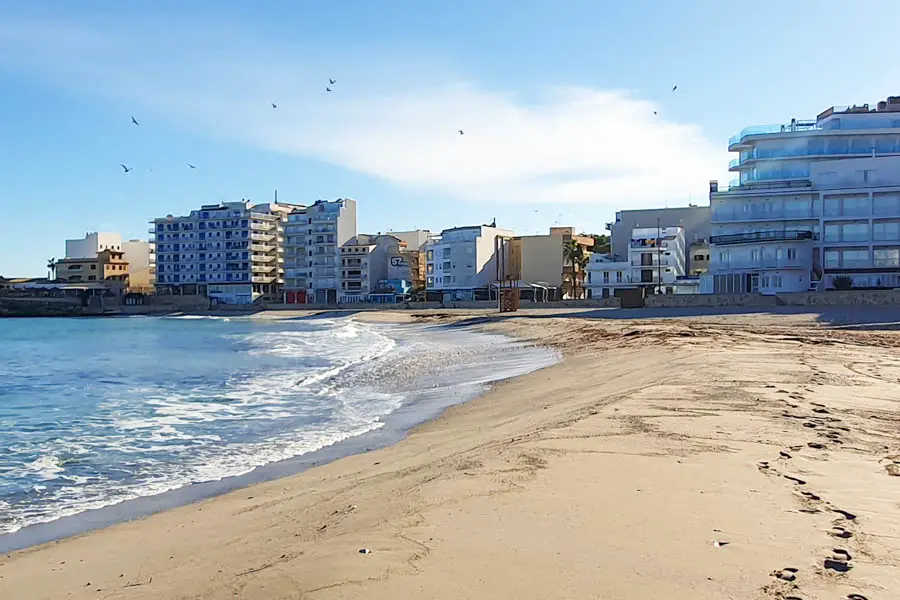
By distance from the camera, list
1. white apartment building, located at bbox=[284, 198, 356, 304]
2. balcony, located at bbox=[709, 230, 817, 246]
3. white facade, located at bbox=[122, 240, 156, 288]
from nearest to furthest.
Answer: balcony, located at bbox=[709, 230, 817, 246] → white apartment building, located at bbox=[284, 198, 356, 304] → white facade, located at bbox=[122, 240, 156, 288]

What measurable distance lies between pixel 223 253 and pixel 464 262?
42515 millimetres

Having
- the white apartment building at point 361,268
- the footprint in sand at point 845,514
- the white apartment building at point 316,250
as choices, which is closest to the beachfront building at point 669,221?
the white apartment building at point 361,268

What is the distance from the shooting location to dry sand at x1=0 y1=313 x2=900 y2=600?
171 inches

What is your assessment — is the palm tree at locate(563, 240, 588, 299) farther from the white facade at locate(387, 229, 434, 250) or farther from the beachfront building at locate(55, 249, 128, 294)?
the beachfront building at locate(55, 249, 128, 294)

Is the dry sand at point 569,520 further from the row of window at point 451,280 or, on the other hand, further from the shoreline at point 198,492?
the row of window at point 451,280

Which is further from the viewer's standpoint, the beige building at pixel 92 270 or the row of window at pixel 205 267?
the beige building at pixel 92 270

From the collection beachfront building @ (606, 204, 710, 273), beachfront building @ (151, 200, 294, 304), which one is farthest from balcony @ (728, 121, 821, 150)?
beachfront building @ (151, 200, 294, 304)

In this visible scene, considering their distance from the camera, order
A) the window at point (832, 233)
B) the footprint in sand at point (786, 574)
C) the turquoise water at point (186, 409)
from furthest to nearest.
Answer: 1. the window at point (832, 233)
2. the turquoise water at point (186, 409)
3. the footprint in sand at point (786, 574)

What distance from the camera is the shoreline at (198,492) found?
7602 millimetres

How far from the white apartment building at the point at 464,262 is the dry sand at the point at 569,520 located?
80.2 m

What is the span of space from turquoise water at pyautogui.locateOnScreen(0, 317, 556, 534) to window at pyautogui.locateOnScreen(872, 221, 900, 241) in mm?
34649

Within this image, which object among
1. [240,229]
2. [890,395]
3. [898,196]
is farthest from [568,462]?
[240,229]

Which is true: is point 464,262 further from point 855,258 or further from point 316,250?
point 855,258

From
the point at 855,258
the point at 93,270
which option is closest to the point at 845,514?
the point at 855,258
